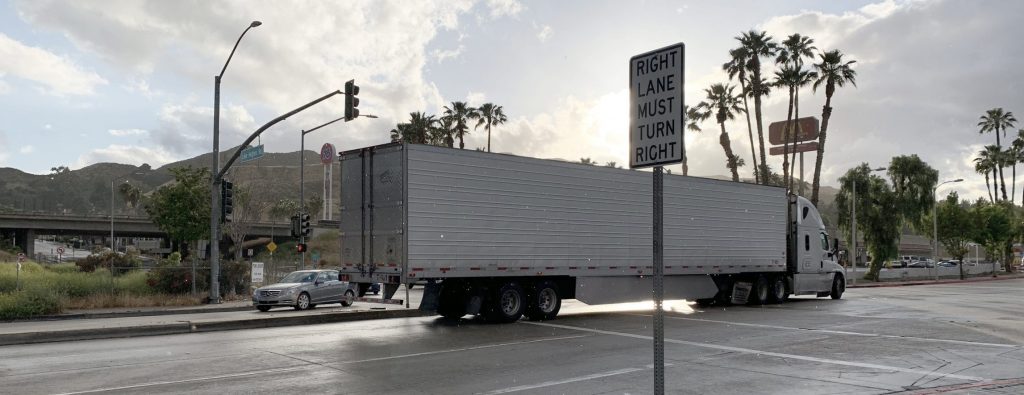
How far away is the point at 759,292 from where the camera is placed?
2488 centimetres

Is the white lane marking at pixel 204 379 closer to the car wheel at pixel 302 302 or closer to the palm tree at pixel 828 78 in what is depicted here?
the car wheel at pixel 302 302

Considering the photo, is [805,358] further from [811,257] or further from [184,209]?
[184,209]

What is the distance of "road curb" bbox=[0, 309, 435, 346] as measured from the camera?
14406 millimetres

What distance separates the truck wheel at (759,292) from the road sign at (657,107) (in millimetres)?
20928

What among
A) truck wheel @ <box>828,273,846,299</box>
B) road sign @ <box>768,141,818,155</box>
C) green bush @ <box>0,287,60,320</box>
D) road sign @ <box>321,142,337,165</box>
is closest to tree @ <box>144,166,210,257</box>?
green bush @ <box>0,287,60,320</box>

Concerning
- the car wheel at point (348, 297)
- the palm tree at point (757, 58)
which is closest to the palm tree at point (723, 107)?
the palm tree at point (757, 58)

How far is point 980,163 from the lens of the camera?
3413 inches

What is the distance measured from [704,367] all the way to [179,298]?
2209 centimetres

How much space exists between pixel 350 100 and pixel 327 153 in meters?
46.8

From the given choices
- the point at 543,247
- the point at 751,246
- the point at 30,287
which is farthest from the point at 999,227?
the point at 30,287

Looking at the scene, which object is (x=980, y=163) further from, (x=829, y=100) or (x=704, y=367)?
(x=704, y=367)

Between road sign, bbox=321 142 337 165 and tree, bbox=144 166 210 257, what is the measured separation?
34.4m

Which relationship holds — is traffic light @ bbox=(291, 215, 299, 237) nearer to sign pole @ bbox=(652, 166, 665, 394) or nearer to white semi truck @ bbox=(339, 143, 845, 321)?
white semi truck @ bbox=(339, 143, 845, 321)

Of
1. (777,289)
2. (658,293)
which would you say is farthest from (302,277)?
(658,293)
